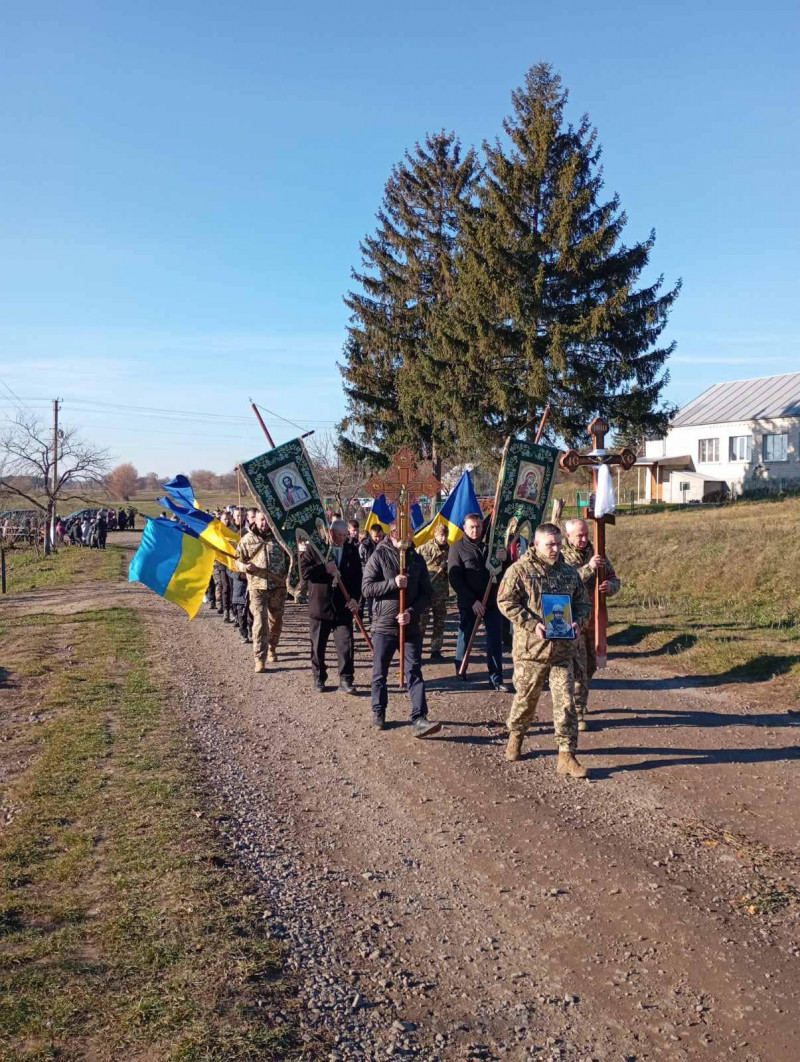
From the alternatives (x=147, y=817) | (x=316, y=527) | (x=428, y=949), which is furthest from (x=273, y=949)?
(x=316, y=527)

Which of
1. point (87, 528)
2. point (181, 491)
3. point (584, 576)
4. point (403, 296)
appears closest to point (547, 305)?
point (403, 296)

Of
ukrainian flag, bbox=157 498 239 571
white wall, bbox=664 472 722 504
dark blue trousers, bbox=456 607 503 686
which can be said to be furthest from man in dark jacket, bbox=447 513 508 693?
white wall, bbox=664 472 722 504

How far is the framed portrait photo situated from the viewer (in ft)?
24.0

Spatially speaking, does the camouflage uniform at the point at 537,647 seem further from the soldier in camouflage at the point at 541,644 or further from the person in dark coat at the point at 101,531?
the person in dark coat at the point at 101,531

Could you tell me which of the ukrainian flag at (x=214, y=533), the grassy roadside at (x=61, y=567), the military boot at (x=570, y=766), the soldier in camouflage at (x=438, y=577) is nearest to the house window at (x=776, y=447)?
the grassy roadside at (x=61, y=567)

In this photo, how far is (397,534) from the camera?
9648 millimetres

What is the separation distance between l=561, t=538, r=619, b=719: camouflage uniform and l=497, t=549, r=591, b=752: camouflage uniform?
68 cm

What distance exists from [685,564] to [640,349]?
43.4 ft

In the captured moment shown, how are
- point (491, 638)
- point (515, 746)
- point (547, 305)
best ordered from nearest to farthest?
1. point (515, 746)
2. point (491, 638)
3. point (547, 305)

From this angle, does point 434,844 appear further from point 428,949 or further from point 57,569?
point 57,569

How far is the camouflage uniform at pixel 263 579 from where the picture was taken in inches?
472

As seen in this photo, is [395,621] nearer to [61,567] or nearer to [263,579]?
[263,579]

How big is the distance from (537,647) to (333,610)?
3859 millimetres

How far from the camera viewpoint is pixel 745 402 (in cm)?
4241
